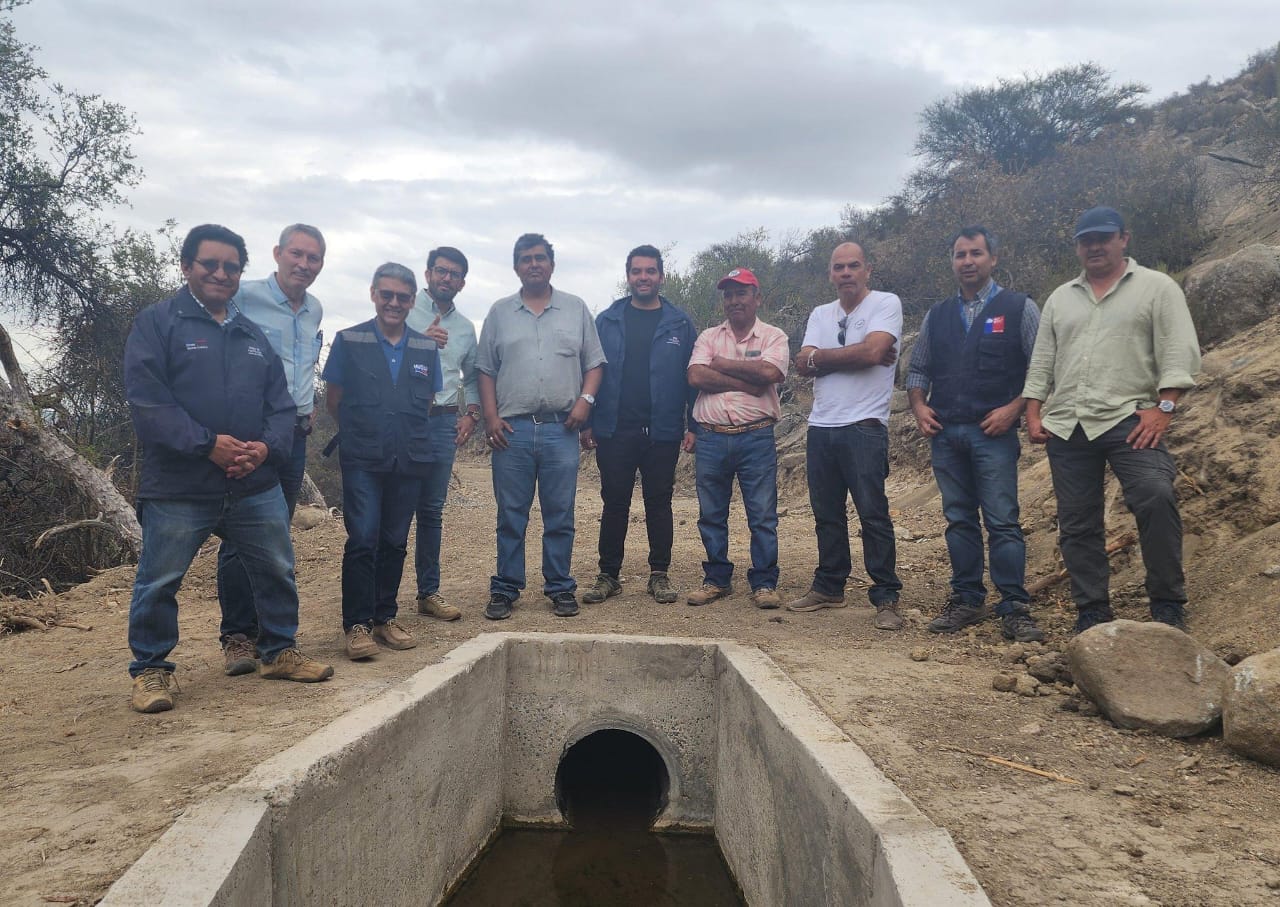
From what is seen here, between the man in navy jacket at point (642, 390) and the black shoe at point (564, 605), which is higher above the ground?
the man in navy jacket at point (642, 390)

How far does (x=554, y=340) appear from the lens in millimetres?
4852

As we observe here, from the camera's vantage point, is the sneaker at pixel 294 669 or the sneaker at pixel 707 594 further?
the sneaker at pixel 707 594

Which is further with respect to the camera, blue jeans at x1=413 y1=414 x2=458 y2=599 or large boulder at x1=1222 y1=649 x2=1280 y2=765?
blue jeans at x1=413 y1=414 x2=458 y2=599

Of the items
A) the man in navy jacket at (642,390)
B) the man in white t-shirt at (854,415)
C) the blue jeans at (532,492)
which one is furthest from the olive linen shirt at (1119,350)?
the blue jeans at (532,492)

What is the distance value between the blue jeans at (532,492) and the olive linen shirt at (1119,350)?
8.65 feet

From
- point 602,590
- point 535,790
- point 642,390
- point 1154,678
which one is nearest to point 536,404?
point 642,390

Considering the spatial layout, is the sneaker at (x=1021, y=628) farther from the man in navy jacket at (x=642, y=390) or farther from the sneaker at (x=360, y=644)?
the sneaker at (x=360, y=644)

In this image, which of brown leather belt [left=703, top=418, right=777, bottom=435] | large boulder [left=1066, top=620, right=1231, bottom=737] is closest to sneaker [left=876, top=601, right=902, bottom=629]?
brown leather belt [left=703, top=418, right=777, bottom=435]

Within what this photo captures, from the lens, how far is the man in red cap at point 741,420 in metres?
4.90

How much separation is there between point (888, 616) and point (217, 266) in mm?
3780

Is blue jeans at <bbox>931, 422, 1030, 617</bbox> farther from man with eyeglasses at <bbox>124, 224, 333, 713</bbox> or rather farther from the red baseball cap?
man with eyeglasses at <bbox>124, 224, 333, 713</bbox>

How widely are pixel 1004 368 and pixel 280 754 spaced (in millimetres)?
3718

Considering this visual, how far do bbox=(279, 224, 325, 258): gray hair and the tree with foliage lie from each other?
59.4 feet

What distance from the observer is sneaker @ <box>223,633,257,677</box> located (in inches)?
151
